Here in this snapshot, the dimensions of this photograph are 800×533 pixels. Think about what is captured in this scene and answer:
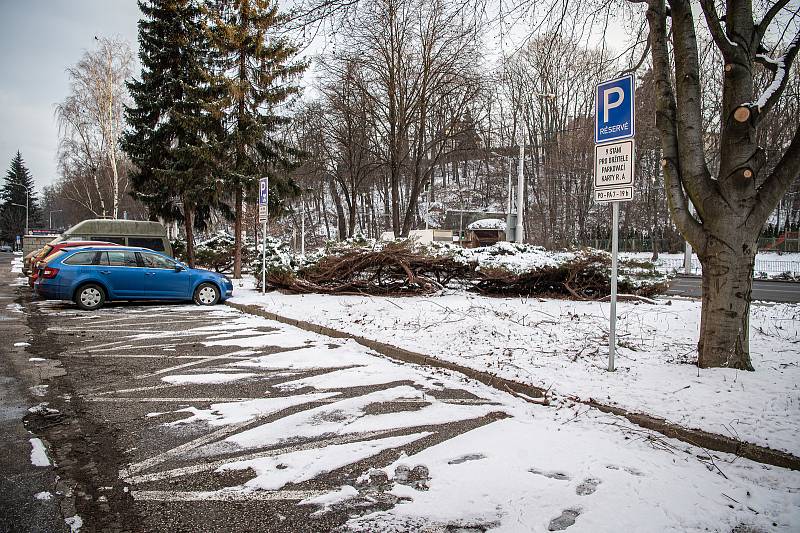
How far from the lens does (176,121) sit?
20.0m

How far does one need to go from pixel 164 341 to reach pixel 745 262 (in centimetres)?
859

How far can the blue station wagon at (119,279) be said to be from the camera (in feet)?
39.7

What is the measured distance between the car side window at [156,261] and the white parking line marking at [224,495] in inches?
442

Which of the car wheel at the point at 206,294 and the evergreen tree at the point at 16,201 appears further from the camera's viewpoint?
the evergreen tree at the point at 16,201

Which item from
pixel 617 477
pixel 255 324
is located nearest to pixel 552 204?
pixel 255 324

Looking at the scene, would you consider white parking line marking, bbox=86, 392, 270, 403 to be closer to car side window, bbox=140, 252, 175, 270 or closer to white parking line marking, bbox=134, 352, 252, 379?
white parking line marking, bbox=134, 352, 252, 379

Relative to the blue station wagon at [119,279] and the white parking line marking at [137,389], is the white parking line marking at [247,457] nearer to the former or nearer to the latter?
the white parking line marking at [137,389]

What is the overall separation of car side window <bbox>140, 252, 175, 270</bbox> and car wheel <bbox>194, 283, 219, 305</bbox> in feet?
3.18

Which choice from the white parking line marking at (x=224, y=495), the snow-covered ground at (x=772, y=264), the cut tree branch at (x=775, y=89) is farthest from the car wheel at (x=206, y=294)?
the snow-covered ground at (x=772, y=264)

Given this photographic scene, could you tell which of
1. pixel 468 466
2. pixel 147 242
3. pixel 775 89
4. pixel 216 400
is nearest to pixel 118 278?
pixel 147 242

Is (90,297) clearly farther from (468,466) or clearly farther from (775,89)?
(775,89)

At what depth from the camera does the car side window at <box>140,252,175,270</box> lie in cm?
1319

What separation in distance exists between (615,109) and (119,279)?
12.1m

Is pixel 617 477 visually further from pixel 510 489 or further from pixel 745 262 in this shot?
pixel 745 262
